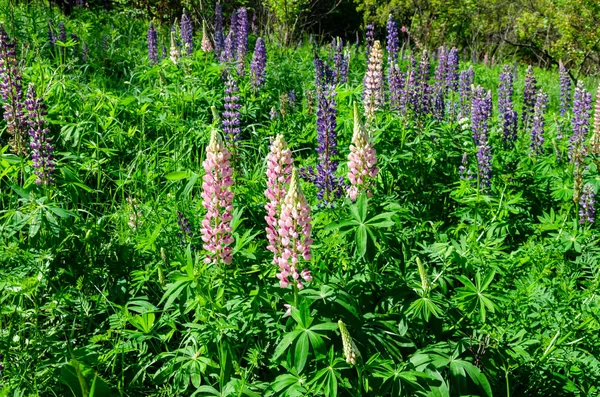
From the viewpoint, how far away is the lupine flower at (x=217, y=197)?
2.16 m

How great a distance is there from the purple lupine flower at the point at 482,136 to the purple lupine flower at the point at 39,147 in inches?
95.4

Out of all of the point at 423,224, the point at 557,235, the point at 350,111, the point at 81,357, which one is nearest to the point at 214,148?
the point at 81,357

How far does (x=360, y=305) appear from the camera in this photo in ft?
7.82

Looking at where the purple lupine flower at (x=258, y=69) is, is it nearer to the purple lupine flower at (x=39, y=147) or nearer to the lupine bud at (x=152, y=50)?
the lupine bud at (x=152, y=50)

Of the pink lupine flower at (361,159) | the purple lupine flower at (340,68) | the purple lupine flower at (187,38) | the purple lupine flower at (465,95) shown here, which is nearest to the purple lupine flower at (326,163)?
the pink lupine flower at (361,159)

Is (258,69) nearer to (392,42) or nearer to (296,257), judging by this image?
(392,42)

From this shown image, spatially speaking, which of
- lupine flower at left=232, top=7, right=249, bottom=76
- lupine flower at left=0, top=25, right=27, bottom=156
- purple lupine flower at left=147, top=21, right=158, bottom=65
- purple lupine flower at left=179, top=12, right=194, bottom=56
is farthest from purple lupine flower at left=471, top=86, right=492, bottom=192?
purple lupine flower at left=147, top=21, right=158, bottom=65

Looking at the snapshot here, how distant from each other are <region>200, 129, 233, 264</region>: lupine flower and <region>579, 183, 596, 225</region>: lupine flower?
2.11 meters

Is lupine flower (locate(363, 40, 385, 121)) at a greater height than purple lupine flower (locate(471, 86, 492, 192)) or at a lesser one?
greater

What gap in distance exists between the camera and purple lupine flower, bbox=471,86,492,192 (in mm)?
3534

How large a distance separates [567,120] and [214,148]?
13.5ft

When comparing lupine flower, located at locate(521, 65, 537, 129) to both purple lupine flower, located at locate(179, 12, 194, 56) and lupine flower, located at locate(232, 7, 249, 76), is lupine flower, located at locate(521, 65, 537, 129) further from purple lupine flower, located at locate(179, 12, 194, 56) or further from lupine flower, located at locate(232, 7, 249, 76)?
purple lupine flower, located at locate(179, 12, 194, 56)

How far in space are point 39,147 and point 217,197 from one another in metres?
1.37

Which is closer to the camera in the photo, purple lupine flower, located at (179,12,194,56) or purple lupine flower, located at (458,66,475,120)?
purple lupine flower, located at (458,66,475,120)
